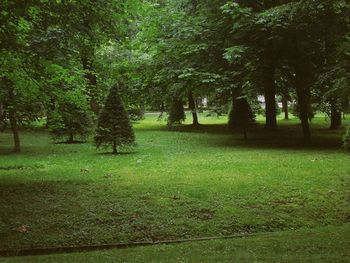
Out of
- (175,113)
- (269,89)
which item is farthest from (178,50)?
(175,113)

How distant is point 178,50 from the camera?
2422 cm

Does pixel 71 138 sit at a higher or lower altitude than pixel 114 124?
lower

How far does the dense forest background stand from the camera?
11.5 m

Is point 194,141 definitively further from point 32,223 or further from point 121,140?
point 32,223

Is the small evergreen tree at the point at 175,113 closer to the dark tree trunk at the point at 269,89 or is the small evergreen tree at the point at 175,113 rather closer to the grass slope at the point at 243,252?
the dark tree trunk at the point at 269,89

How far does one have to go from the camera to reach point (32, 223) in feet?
31.8

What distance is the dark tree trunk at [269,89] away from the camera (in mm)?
22172

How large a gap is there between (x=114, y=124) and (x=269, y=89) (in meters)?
11.3

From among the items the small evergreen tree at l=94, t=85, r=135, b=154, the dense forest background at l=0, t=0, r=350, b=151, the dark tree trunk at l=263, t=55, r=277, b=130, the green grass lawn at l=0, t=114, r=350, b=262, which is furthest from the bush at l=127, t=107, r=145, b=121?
the green grass lawn at l=0, t=114, r=350, b=262

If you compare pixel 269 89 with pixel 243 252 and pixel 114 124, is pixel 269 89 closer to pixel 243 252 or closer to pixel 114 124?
pixel 114 124

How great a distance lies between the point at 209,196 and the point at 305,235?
3156 millimetres

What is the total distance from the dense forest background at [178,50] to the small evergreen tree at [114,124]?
1.23 metres

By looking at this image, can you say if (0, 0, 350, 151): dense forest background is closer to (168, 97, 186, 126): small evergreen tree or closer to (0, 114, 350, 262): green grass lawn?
(0, 114, 350, 262): green grass lawn

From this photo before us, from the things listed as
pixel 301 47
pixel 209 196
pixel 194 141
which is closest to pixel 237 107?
pixel 194 141
